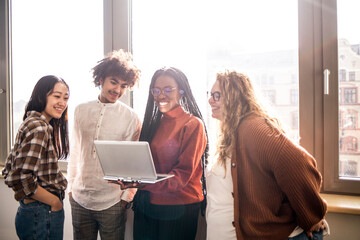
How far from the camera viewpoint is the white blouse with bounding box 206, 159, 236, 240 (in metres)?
1.17

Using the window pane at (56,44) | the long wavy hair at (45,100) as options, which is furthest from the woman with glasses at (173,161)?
the window pane at (56,44)

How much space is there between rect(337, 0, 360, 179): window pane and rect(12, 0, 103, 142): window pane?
162cm

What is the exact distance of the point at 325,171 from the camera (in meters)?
1.60

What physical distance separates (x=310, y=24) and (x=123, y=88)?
3.61ft

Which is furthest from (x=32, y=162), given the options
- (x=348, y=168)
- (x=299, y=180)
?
(x=348, y=168)

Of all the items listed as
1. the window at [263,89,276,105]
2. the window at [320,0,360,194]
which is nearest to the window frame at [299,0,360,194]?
the window at [320,0,360,194]

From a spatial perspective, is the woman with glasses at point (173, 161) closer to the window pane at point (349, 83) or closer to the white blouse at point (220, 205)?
the white blouse at point (220, 205)

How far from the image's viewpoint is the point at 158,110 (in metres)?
1.51

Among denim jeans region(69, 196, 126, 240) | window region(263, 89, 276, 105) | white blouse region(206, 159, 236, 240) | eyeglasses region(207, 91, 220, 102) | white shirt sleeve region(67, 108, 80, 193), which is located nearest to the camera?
white blouse region(206, 159, 236, 240)

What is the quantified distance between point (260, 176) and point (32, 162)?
100cm

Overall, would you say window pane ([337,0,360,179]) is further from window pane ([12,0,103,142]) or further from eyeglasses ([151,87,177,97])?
window pane ([12,0,103,142])

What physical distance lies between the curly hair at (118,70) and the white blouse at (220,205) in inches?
27.3

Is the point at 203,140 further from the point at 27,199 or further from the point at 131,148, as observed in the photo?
the point at 27,199

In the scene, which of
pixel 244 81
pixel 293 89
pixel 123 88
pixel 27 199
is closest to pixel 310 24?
pixel 293 89
